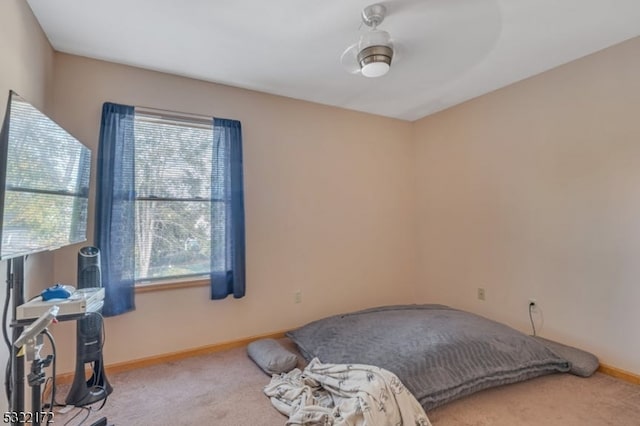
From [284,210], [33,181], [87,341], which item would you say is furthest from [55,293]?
[284,210]

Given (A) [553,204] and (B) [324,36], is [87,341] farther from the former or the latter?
(A) [553,204]

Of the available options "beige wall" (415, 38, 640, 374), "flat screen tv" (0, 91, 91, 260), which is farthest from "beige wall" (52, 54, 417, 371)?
"flat screen tv" (0, 91, 91, 260)

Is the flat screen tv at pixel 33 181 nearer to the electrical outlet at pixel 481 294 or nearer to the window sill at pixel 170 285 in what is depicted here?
the window sill at pixel 170 285

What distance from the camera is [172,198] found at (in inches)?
108

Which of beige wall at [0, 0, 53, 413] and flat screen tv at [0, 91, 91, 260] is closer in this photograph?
flat screen tv at [0, 91, 91, 260]

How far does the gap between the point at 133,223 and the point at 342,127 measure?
230 cm

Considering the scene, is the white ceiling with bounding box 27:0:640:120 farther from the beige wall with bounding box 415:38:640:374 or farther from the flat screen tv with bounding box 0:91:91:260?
the flat screen tv with bounding box 0:91:91:260

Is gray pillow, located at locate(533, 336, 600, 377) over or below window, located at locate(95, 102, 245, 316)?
below

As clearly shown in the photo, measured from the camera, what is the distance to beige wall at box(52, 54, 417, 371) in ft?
8.32

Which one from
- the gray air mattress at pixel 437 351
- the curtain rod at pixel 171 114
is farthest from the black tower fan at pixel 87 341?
the gray air mattress at pixel 437 351

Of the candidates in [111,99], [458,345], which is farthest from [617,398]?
[111,99]

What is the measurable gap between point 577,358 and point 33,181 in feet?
11.7

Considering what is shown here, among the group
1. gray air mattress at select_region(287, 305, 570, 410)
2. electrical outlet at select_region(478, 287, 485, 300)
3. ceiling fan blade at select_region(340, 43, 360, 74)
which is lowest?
gray air mattress at select_region(287, 305, 570, 410)

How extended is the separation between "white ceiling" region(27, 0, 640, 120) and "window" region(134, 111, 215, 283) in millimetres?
529
